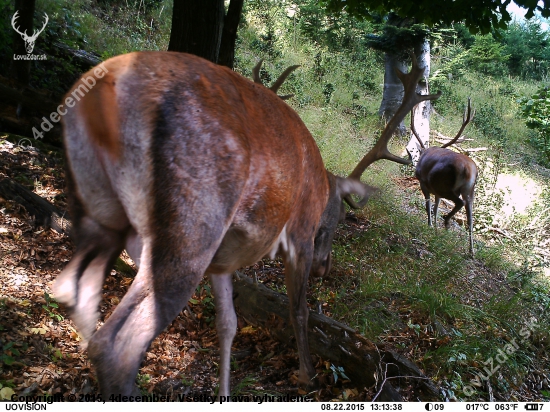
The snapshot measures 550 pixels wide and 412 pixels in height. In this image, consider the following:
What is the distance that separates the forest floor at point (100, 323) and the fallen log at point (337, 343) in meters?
0.09

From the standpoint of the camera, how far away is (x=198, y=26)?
5496 mm

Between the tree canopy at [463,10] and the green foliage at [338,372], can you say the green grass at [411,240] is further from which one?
the tree canopy at [463,10]

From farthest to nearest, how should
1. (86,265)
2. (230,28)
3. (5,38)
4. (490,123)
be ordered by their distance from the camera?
(490,123), (230,28), (5,38), (86,265)

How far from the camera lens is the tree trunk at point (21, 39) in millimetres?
5879

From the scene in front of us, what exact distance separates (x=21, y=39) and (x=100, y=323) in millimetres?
4247

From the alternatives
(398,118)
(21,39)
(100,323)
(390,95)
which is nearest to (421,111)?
(390,95)

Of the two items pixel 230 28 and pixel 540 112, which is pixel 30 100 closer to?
pixel 230 28

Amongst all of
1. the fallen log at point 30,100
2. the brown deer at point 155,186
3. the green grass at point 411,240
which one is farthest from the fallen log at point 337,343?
the fallen log at point 30,100

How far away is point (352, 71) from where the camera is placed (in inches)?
723

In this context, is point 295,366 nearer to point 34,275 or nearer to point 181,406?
point 181,406

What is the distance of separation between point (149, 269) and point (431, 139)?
44.4ft

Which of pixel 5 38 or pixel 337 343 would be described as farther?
pixel 5 38

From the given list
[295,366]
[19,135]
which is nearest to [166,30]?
[19,135]

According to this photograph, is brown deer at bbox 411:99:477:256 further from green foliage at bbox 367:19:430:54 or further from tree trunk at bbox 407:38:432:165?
green foliage at bbox 367:19:430:54
